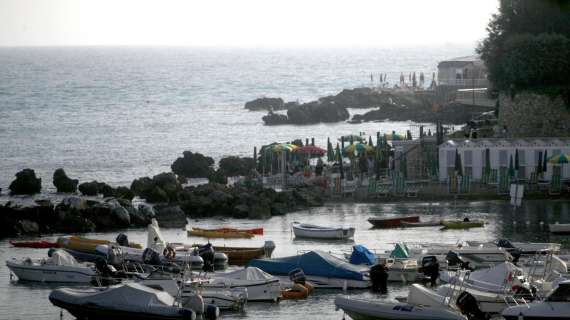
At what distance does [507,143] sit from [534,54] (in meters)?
8.94

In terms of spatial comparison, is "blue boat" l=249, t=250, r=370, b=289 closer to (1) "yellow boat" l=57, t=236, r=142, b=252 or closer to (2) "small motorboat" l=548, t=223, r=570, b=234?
(1) "yellow boat" l=57, t=236, r=142, b=252

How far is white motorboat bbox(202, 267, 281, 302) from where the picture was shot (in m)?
44.8

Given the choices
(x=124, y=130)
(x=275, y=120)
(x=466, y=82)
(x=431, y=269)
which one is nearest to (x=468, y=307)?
(x=431, y=269)

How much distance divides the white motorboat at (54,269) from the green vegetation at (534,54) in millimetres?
34939

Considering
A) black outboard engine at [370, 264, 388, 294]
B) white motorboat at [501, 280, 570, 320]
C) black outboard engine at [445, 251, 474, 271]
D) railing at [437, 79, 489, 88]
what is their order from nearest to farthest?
white motorboat at [501, 280, 570, 320], black outboard engine at [370, 264, 388, 294], black outboard engine at [445, 251, 474, 271], railing at [437, 79, 489, 88]

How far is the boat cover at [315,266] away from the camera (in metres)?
47.1

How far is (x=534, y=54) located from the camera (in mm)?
76062

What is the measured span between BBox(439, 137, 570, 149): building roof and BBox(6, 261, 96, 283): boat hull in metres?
26.5

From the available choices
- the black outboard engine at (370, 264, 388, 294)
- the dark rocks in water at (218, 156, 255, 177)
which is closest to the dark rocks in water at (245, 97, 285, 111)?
the dark rocks in water at (218, 156, 255, 177)

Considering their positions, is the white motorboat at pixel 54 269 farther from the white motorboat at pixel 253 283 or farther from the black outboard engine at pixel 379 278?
the black outboard engine at pixel 379 278

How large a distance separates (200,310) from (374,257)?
9.61 metres

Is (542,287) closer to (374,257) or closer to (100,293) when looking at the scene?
(374,257)

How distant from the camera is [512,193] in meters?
64.1

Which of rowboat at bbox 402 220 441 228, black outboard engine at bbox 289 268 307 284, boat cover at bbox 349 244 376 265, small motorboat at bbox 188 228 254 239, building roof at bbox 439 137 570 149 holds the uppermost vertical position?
building roof at bbox 439 137 570 149
